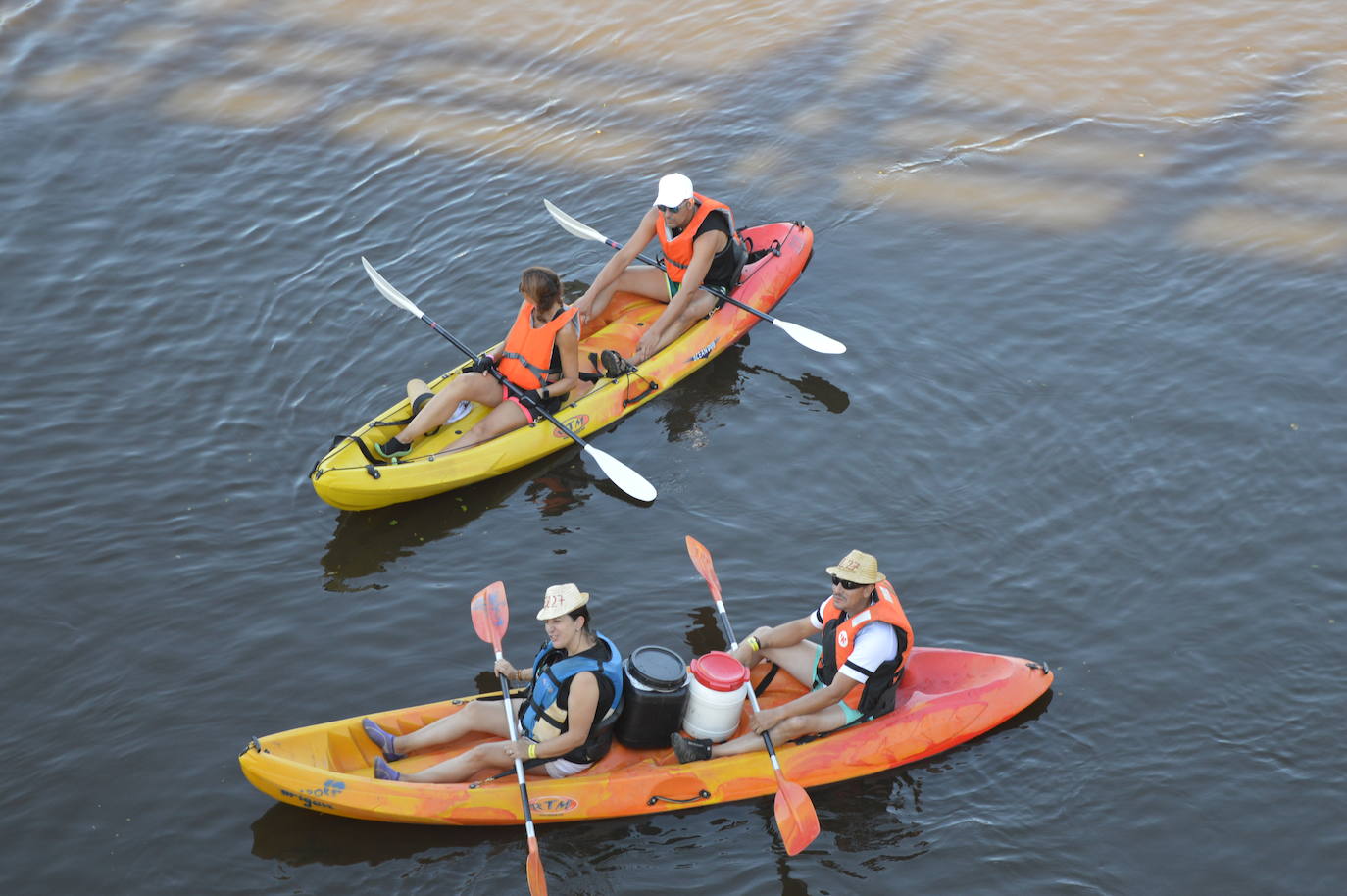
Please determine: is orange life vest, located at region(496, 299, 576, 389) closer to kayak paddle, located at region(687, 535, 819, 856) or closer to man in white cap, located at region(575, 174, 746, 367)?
A: man in white cap, located at region(575, 174, 746, 367)

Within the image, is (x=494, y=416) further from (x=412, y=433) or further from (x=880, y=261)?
(x=880, y=261)

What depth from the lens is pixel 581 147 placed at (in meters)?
12.4

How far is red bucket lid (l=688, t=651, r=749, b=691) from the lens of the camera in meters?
6.06

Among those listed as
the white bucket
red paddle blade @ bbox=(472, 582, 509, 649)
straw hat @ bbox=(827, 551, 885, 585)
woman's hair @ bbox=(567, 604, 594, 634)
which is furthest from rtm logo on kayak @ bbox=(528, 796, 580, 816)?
straw hat @ bbox=(827, 551, 885, 585)

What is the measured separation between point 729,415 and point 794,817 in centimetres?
395

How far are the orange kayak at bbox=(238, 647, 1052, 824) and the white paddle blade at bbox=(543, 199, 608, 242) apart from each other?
505 cm

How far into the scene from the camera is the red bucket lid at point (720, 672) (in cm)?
606

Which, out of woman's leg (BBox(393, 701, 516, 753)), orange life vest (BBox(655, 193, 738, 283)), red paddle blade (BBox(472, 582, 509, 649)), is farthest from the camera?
orange life vest (BBox(655, 193, 738, 283))

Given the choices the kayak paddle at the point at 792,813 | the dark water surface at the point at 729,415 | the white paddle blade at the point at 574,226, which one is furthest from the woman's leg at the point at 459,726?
the white paddle blade at the point at 574,226

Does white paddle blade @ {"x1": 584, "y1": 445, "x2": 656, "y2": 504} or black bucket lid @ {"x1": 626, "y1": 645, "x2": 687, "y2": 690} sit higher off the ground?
black bucket lid @ {"x1": 626, "y1": 645, "x2": 687, "y2": 690}

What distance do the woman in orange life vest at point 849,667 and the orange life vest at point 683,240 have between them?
3961 millimetres

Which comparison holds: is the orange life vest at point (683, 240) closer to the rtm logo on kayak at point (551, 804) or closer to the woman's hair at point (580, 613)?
the woman's hair at point (580, 613)

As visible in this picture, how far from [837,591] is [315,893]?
2.93m

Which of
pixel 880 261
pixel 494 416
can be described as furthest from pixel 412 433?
pixel 880 261
